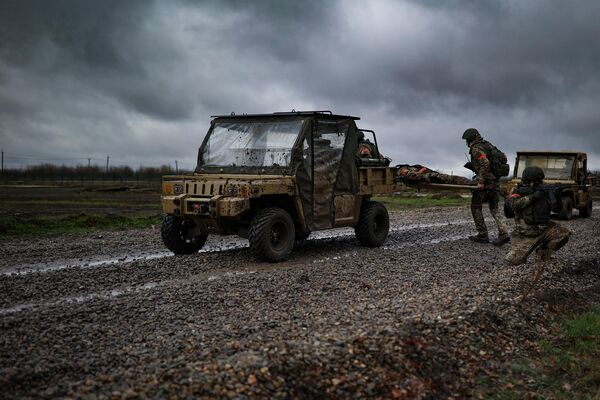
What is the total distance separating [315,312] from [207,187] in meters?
3.84

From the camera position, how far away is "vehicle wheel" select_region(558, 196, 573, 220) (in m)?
18.6

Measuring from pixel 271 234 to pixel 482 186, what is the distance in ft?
16.3

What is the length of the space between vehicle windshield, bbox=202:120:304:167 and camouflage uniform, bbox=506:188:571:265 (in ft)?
12.3

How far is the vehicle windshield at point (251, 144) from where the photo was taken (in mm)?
10469

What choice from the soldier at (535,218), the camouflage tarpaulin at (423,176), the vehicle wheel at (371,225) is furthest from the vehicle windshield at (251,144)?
the soldier at (535,218)

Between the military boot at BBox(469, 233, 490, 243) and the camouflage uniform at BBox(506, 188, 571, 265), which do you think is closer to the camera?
the camouflage uniform at BBox(506, 188, 571, 265)

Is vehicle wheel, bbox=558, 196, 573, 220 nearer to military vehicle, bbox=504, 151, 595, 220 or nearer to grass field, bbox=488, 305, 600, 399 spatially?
military vehicle, bbox=504, 151, 595, 220

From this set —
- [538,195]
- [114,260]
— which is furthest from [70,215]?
→ [538,195]

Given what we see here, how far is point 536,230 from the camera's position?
9344 millimetres

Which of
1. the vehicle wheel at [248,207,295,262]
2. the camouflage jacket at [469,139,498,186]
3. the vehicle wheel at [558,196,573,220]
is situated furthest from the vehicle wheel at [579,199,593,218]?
the vehicle wheel at [248,207,295,262]

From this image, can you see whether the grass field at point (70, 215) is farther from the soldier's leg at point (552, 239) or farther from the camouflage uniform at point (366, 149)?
the soldier's leg at point (552, 239)

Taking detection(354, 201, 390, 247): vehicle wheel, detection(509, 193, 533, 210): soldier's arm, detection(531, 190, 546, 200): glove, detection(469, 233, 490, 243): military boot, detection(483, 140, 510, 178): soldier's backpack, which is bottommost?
detection(469, 233, 490, 243): military boot

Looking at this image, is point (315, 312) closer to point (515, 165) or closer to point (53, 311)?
point (53, 311)

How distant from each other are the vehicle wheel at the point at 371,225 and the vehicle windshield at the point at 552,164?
8.98 meters
